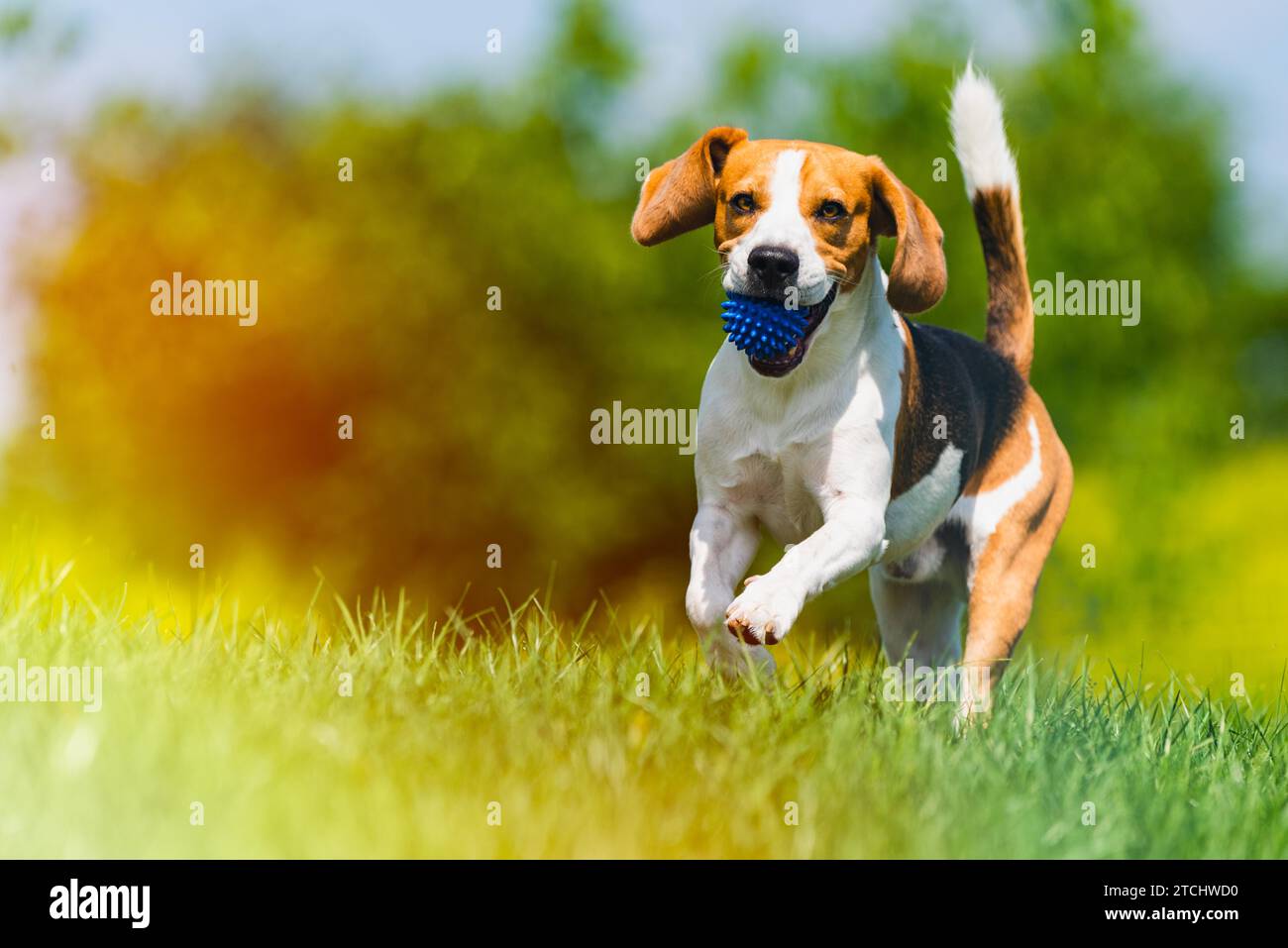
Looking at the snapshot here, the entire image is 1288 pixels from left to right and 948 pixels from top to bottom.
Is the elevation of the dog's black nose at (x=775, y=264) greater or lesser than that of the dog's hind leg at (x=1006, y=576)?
greater

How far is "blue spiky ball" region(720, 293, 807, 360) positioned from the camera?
430 centimetres

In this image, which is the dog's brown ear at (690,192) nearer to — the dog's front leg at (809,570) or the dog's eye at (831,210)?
the dog's eye at (831,210)

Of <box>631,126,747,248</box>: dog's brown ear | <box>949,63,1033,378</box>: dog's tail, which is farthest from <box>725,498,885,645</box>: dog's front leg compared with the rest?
<box>949,63,1033,378</box>: dog's tail

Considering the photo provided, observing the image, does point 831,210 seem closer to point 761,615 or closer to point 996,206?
point 761,615

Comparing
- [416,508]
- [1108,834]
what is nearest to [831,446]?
[1108,834]

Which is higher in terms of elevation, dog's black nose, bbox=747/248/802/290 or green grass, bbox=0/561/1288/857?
dog's black nose, bbox=747/248/802/290

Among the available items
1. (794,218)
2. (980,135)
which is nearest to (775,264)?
(794,218)

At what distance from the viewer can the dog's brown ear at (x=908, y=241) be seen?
457 centimetres

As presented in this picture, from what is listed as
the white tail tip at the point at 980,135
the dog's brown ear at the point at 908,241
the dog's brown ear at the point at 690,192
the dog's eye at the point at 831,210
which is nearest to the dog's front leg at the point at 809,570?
the dog's brown ear at the point at 908,241

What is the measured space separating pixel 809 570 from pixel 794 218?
1.08 meters

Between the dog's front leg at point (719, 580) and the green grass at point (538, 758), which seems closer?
the green grass at point (538, 758)

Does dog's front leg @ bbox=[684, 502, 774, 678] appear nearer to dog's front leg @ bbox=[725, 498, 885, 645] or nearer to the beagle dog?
the beagle dog

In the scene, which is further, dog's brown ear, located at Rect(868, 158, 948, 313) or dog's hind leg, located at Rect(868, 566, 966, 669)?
dog's hind leg, located at Rect(868, 566, 966, 669)

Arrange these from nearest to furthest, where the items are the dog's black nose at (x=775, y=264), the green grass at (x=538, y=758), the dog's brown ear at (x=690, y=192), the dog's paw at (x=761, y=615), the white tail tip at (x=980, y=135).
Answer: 1. the green grass at (x=538, y=758)
2. the dog's paw at (x=761, y=615)
3. the dog's black nose at (x=775, y=264)
4. the dog's brown ear at (x=690, y=192)
5. the white tail tip at (x=980, y=135)
